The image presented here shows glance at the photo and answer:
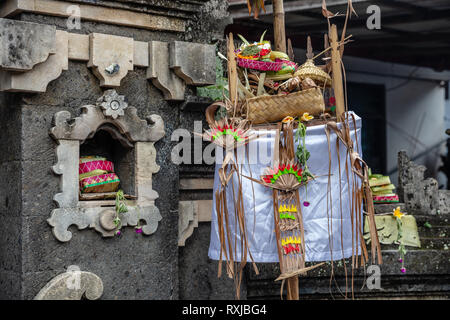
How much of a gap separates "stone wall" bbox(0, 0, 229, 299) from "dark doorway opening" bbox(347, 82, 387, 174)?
5564 mm

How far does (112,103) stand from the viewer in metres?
5.42

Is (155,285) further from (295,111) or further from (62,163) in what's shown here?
(295,111)

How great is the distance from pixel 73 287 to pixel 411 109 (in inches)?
338

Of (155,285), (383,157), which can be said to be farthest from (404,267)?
(383,157)

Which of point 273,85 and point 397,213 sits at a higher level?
point 273,85

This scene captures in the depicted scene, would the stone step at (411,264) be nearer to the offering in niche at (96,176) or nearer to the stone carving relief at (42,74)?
the offering in niche at (96,176)

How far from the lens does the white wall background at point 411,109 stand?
11141mm

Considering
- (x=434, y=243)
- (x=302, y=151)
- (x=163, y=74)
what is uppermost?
(x=163, y=74)

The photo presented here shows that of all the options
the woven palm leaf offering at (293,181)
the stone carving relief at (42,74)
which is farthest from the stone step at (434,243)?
the stone carving relief at (42,74)

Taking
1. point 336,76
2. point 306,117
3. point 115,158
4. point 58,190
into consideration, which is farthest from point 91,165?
point 336,76

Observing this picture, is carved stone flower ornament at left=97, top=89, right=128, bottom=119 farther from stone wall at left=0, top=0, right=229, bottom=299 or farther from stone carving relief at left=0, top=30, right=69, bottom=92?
stone carving relief at left=0, top=30, right=69, bottom=92

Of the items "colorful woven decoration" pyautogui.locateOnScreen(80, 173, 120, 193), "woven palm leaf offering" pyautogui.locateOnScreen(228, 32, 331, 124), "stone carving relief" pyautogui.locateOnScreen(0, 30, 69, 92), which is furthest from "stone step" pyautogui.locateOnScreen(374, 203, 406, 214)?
"stone carving relief" pyautogui.locateOnScreen(0, 30, 69, 92)

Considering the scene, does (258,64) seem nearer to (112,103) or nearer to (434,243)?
(112,103)

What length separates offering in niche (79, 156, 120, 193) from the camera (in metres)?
5.35
